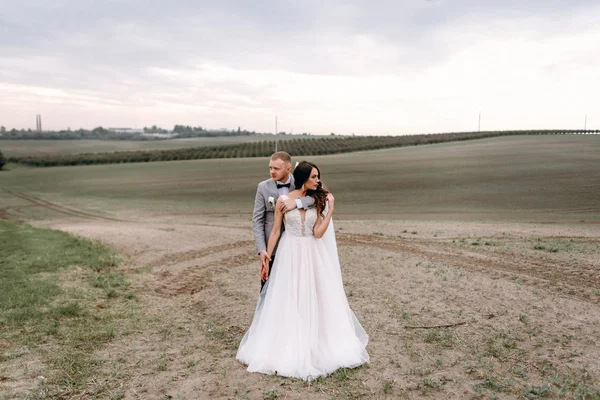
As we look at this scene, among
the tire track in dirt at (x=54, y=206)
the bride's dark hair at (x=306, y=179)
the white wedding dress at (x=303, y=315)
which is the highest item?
the bride's dark hair at (x=306, y=179)

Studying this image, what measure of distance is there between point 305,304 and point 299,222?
1.06 metres

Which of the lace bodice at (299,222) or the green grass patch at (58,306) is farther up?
the lace bodice at (299,222)

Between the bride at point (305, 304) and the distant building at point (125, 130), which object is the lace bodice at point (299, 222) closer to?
the bride at point (305, 304)

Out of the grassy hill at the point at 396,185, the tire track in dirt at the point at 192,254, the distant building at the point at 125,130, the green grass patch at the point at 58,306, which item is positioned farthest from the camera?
the distant building at the point at 125,130

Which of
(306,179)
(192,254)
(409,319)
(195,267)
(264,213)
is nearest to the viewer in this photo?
(306,179)

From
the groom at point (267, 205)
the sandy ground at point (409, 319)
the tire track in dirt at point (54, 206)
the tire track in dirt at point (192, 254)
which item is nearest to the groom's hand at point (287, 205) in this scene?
the groom at point (267, 205)

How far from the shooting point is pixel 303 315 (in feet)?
19.6

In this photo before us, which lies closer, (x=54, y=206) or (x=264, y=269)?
(x=264, y=269)

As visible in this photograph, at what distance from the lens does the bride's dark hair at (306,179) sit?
5742 mm

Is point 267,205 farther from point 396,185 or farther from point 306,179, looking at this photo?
point 396,185

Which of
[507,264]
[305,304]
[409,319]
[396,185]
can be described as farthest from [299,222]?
[396,185]

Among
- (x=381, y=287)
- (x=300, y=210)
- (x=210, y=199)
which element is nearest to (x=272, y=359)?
(x=300, y=210)

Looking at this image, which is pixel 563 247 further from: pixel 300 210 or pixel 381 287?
pixel 300 210

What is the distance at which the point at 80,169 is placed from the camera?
55.1 meters
